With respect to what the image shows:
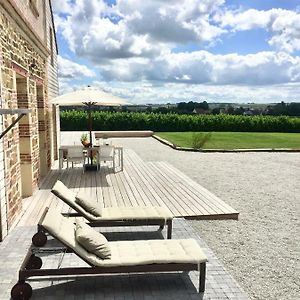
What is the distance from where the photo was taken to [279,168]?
45.0 ft

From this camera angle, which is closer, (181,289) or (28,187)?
(181,289)

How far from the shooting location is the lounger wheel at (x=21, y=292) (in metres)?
3.90

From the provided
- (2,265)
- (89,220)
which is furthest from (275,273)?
(2,265)

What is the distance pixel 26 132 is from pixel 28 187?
4.14ft

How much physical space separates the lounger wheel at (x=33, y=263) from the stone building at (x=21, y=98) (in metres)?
1.34

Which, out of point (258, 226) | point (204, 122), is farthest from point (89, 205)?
point (204, 122)

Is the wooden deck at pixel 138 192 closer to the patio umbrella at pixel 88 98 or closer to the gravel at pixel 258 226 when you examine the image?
the gravel at pixel 258 226

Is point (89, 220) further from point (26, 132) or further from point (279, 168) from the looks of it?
point (279, 168)

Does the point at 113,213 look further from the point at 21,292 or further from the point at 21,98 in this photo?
the point at 21,98

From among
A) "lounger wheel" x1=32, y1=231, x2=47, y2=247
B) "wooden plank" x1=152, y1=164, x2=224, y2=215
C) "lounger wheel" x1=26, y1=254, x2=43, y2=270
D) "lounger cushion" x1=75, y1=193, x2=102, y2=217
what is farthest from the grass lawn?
"lounger wheel" x1=26, y1=254, x2=43, y2=270

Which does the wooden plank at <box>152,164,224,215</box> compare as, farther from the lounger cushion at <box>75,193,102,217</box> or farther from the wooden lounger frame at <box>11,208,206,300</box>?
the wooden lounger frame at <box>11,208,206,300</box>

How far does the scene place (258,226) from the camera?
6.93 m

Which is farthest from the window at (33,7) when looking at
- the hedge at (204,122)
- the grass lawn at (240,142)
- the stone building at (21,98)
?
the hedge at (204,122)

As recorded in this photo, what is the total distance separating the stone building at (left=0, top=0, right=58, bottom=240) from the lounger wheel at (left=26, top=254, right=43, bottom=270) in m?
1.34
